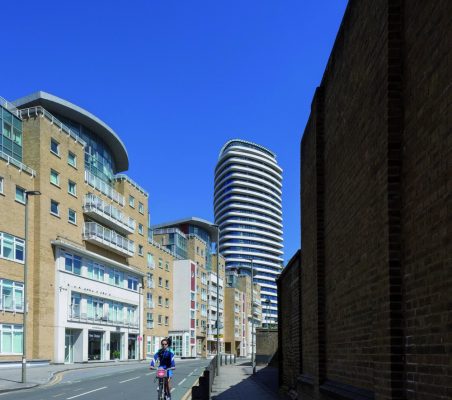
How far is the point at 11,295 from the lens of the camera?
40688 mm

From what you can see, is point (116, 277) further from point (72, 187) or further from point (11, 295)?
point (11, 295)

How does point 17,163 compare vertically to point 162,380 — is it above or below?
above

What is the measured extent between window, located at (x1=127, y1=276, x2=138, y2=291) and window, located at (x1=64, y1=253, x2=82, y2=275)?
44.3 feet

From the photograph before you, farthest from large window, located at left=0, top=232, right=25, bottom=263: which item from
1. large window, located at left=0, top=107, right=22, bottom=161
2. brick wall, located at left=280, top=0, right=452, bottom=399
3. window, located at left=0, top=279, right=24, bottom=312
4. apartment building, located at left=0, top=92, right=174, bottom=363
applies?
brick wall, located at left=280, top=0, right=452, bottom=399

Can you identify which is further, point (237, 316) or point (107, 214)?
point (237, 316)

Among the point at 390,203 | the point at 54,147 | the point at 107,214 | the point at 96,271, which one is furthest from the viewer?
the point at 107,214

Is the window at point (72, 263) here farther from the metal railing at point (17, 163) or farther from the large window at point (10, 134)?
the large window at point (10, 134)

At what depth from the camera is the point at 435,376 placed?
4.45 m

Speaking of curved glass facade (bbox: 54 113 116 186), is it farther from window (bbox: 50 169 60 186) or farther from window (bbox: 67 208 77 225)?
window (bbox: 50 169 60 186)

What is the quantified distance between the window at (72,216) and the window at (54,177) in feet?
9.96

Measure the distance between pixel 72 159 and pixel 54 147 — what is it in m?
3.54

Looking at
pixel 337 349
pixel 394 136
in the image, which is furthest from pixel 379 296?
pixel 337 349

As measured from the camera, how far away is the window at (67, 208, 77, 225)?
50731 mm

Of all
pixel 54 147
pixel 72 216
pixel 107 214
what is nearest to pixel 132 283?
pixel 107 214
